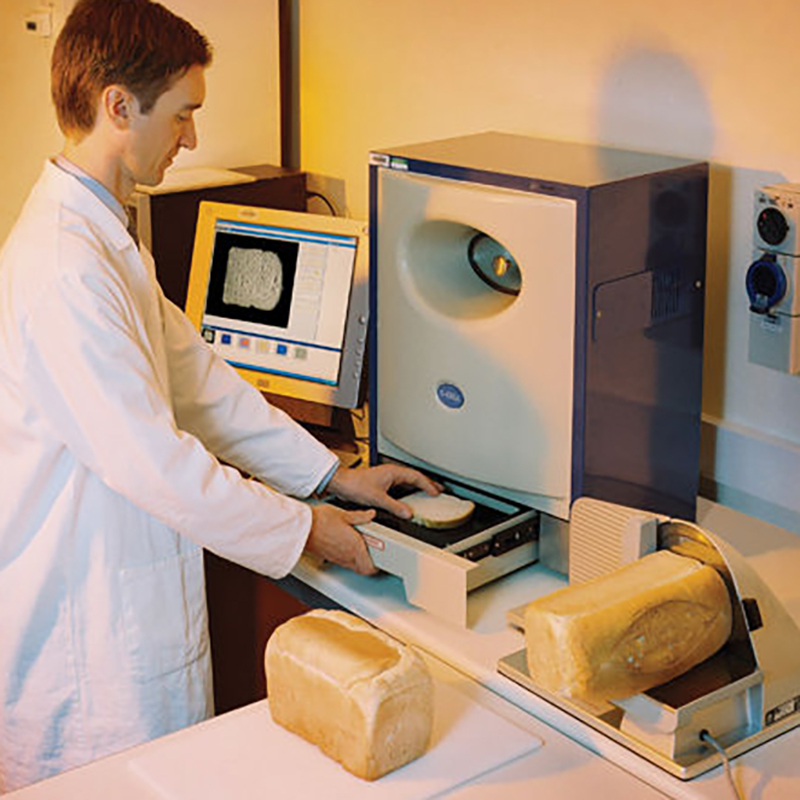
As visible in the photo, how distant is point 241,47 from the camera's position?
261 centimetres

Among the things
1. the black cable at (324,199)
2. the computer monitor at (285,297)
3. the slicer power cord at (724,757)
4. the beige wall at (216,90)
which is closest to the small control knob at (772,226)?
the slicer power cord at (724,757)

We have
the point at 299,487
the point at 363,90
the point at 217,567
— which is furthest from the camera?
the point at 363,90

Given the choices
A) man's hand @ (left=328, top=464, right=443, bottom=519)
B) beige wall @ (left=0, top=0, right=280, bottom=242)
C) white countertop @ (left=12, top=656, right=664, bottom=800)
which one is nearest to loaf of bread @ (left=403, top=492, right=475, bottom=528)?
man's hand @ (left=328, top=464, right=443, bottom=519)

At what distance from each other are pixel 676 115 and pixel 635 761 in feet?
3.28

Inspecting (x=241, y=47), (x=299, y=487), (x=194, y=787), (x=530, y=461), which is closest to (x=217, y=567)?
(x=299, y=487)

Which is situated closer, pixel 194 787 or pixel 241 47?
pixel 194 787

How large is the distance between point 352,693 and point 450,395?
582mm

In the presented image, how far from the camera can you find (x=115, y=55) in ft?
5.34

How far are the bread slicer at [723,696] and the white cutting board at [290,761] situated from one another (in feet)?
0.32

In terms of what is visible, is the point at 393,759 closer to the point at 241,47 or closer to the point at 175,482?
the point at 175,482

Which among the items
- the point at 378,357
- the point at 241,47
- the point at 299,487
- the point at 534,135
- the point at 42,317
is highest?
the point at 241,47

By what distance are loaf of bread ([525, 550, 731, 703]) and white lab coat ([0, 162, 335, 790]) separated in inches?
18.1

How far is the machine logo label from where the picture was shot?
183 cm

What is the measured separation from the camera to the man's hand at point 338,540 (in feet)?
5.69
